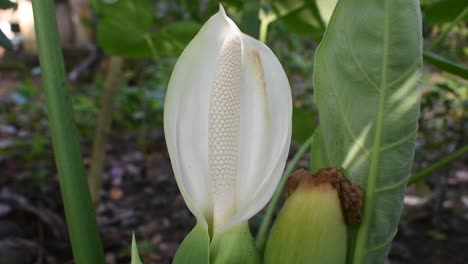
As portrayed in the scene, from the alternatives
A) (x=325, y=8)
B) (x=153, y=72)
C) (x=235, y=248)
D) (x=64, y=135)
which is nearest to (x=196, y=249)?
(x=235, y=248)

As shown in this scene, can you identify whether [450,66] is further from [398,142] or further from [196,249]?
[196,249]

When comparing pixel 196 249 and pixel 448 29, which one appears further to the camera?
pixel 448 29

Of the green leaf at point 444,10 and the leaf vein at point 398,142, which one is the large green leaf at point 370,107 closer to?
the leaf vein at point 398,142

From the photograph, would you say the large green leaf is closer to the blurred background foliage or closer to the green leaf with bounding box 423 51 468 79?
the blurred background foliage

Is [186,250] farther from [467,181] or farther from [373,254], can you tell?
[467,181]

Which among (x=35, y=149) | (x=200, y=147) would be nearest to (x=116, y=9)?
(x=200, y=147)

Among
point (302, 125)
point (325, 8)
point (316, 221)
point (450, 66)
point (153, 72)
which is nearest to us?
point (316, 221)
